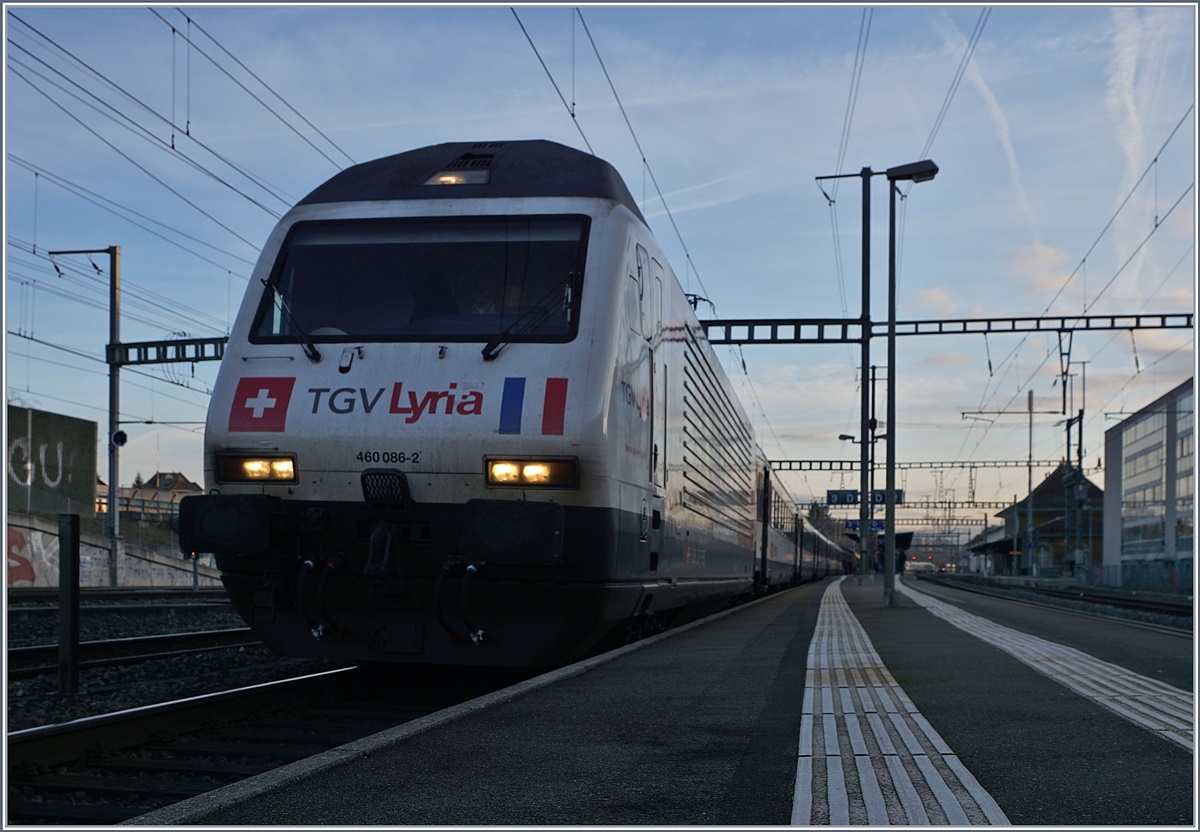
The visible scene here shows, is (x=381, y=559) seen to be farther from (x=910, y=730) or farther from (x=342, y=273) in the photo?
(x=910, y=730)

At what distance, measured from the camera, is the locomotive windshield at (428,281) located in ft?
26.0

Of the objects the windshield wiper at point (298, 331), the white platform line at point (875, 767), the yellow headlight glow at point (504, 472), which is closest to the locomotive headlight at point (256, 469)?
the windshield wiper at point (298, 331)

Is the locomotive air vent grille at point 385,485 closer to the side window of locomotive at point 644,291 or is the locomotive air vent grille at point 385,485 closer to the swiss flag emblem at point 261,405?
the swiss flag emblem at point 261,405

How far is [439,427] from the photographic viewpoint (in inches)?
293

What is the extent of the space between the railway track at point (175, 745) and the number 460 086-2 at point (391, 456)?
160 cm

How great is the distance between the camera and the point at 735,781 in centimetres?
455

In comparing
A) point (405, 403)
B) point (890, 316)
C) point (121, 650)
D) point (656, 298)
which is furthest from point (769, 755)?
point (890, 316)

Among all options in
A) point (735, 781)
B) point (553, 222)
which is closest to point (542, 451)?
point (553, 222)

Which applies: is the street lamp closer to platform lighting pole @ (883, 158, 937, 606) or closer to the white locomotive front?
platform lighting pole @ (883, 158, 937, 606)

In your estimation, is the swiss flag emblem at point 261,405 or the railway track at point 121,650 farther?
the railway track at point 121,650

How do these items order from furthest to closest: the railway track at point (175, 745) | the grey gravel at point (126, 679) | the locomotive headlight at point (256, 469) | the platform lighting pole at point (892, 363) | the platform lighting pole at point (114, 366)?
the platform lighting pole at point (114, 366)
the platform lighting pole at point (892, 363)
the grey gravel at point (126, 679)
the locomotive headlight at point (256, 469)
the railway track at point (175, 745)

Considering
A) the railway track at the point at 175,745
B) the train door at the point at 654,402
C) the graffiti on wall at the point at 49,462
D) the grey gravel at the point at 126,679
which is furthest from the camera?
the graffiti on wall at the point at 49,462

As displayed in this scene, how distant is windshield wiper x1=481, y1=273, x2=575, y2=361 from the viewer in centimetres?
764

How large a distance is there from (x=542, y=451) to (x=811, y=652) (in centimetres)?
399
